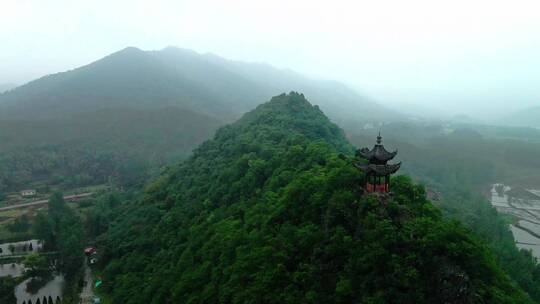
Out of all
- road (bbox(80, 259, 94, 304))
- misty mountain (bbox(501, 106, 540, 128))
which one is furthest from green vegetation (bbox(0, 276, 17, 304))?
misty mountain (bbox(501, 106, 540, 128))

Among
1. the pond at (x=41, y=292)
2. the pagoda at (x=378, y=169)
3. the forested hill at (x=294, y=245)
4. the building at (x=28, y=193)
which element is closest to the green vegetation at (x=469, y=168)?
the forested hill at (x=294, y=245)

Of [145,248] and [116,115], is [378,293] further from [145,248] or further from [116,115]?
[116,115]

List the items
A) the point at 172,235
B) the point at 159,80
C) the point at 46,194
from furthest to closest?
the point at 159,80, the point at 46,194, the point at 172,235

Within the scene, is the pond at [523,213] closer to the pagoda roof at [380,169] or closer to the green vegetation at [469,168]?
the green vegetation at [469,168]

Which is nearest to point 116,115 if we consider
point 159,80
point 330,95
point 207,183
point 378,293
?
point 159,80

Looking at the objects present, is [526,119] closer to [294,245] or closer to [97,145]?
[97,145]

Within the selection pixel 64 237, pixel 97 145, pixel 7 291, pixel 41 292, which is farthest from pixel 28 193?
pixel 7 291

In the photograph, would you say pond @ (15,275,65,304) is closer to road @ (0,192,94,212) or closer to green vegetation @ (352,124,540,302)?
road @ (0,192,94,212)
